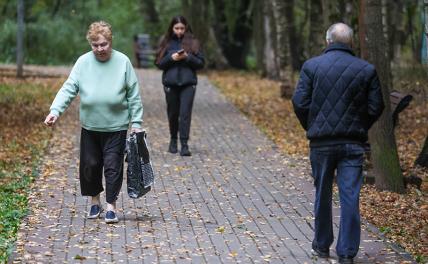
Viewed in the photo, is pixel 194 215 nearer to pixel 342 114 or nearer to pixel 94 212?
pixel 94 212

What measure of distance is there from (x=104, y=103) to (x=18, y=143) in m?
7.42

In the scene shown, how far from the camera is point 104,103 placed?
9.74 meters

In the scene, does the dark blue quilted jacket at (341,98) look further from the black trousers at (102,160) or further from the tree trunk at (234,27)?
the tree trunk at (234,27)

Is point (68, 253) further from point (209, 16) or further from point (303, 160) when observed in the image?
point (209, 16)

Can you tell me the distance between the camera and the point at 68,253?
8570 mm

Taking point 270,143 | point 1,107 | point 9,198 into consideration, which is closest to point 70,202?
point 9,198

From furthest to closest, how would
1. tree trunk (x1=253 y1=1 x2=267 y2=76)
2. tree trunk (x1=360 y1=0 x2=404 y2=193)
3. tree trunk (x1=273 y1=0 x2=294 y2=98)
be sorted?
tree trunk (x1=253 y1=1 x2=267 y2=76) → tree trunk (x1=273 y1=0 x2=294 y2=98) → tree trunk (x1=360 y1=0 x2=404 y2=193)

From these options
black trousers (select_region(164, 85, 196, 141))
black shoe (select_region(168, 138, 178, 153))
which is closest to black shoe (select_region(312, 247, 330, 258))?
black trousers (select_region(164, 85, 196, 141))

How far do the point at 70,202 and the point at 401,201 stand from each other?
3.78 metres

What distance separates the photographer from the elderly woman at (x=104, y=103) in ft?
31.9

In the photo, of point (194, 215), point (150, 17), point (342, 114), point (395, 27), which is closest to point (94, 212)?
point (194, 215)

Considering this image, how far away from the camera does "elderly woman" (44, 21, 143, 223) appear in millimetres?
9734

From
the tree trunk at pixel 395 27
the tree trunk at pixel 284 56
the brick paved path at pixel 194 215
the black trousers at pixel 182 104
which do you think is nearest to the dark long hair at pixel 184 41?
the black trousers at pixel 182 104

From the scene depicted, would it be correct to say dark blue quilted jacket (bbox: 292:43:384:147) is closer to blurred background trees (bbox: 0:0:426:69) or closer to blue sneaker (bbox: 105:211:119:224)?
blue sneaker (bbox: 105:211:119:224)
